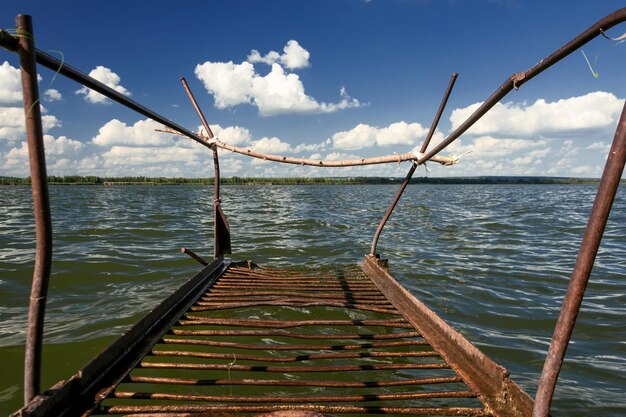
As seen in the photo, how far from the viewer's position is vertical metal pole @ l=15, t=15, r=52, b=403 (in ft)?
5.49

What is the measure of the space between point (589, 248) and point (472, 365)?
5.26ft

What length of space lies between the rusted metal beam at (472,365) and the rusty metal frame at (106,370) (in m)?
2.24

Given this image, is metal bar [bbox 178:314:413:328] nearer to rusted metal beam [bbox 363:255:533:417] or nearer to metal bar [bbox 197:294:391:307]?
rusted metal beam [bbox 363:255:533:417]

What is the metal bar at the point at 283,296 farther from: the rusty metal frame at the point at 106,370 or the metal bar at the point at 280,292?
the rusty metal frame at the point at 106,370

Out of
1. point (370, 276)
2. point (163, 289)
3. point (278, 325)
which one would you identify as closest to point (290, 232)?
point (163, 289)

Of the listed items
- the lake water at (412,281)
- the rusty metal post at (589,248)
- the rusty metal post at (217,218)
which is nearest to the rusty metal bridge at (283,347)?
the rusty metal post at (589,248)

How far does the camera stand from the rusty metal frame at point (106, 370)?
1983 mm

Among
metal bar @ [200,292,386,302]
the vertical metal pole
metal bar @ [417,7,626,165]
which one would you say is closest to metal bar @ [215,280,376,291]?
metal bar @ [200,292,386,302]

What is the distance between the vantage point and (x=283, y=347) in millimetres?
3027

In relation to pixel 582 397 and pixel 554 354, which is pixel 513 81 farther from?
pixel 582 397

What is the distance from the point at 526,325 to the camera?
5422 millimetres

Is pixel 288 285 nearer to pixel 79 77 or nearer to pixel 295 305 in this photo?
pixel 295 305

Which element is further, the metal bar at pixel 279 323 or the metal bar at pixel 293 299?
the metal bar at pixel 293 299

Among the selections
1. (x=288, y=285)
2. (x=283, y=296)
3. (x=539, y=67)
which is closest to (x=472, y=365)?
(x=539, y=67)
